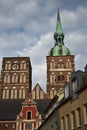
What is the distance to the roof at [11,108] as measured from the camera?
64.8m

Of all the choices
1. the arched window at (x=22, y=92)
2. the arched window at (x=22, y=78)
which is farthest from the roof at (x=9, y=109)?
the arched window at (x=22, y=78)

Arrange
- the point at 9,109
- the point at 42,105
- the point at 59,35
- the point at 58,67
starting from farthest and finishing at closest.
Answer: the point at 59,35, the point at 58,67, the point at 42,105, the point at 9,109

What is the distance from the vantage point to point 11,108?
6900cm

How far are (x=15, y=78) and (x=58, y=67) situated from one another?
1286 centimetres

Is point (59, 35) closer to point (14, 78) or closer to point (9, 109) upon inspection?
point (14, 78)

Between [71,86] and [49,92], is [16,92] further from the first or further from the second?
[71,86]

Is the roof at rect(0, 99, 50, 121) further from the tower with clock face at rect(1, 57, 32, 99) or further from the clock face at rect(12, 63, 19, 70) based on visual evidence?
the clock face at rect(12, 63, 19, 70)

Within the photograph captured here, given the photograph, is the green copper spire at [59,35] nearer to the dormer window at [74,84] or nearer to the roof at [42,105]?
the roof at [42,105]

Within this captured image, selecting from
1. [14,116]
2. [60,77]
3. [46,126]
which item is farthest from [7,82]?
[46,126]

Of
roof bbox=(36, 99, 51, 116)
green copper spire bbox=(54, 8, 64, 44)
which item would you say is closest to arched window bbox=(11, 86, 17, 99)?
roof bbox=(36, 99, 51, 116)

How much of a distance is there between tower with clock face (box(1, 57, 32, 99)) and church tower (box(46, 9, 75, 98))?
630 centimetres

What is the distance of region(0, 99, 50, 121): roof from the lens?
6475 centimetres

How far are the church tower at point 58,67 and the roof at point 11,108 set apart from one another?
11448 mm

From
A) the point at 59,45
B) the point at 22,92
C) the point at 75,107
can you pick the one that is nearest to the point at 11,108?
the point at 22,92
